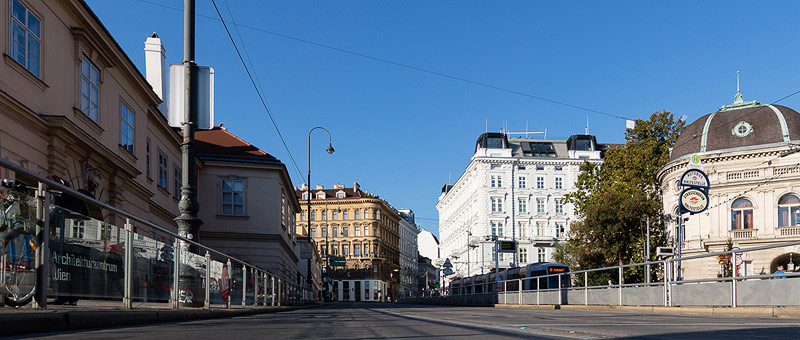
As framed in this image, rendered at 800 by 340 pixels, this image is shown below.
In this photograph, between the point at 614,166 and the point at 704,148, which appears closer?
the point at 704,148

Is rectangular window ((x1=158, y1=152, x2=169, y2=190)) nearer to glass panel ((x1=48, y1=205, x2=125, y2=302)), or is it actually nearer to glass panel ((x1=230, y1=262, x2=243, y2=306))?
glass panel ((x1=230, y1=262, x2=243, y2=306))

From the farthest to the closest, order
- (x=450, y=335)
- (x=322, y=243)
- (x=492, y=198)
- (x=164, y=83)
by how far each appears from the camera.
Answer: (x=322, y=243) → (x=492, y=198) → (x=164, y=83) → (x=450, y=335)

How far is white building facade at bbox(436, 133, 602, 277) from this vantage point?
96.5 meters

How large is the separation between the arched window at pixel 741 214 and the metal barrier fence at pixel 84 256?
127 feet

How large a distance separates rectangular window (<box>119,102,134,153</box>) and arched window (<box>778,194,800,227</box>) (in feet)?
120

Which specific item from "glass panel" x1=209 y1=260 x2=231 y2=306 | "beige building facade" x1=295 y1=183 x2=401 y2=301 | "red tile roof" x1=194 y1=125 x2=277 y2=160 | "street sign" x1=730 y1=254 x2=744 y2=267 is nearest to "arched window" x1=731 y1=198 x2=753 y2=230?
"red tile roof" x1=194 y1=125 x2=277 y2=160

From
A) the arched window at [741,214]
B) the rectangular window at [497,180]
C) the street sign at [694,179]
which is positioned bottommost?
the arched window at [741,214]

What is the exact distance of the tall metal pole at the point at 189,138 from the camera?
39.2 ft

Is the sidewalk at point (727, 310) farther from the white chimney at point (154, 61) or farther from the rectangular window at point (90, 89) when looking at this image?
the white chimney at point (154, 61)

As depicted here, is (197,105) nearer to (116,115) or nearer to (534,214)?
(116,115)

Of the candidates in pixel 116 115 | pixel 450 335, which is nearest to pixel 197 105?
pixel 450 335

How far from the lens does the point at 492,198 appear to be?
97.0 metres

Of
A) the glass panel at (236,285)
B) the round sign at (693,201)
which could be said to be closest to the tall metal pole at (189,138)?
the glass panel at (236,285)

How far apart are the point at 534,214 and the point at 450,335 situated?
93.1 m
